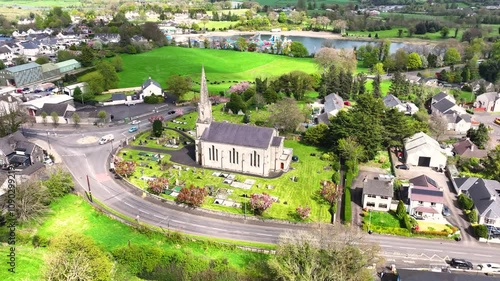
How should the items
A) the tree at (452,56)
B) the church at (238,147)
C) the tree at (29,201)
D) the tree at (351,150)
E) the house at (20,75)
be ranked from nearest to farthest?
the tree at (29,201) < the church at (238,147) < the tree at (351,150) < the house at (20,75) < the tree at (452,56)

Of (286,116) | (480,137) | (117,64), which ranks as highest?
(117,64)

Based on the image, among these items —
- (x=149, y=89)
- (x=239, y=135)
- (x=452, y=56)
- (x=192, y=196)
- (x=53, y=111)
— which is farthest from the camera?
(x=452, y=56)

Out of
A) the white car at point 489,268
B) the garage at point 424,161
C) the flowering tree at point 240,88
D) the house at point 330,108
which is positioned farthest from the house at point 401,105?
the white car at point 489,268

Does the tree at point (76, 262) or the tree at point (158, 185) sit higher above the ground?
the tree at point (76, 262)

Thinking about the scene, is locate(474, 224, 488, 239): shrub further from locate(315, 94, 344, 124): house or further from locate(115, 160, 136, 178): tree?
locate(115, 160, 136, 178): tree

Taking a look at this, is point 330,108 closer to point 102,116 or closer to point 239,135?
point 239,135

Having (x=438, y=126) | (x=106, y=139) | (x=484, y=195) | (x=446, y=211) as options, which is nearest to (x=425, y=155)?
(x=438, y=126)

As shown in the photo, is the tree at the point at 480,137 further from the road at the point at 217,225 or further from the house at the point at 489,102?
the road at the point at 217,225
